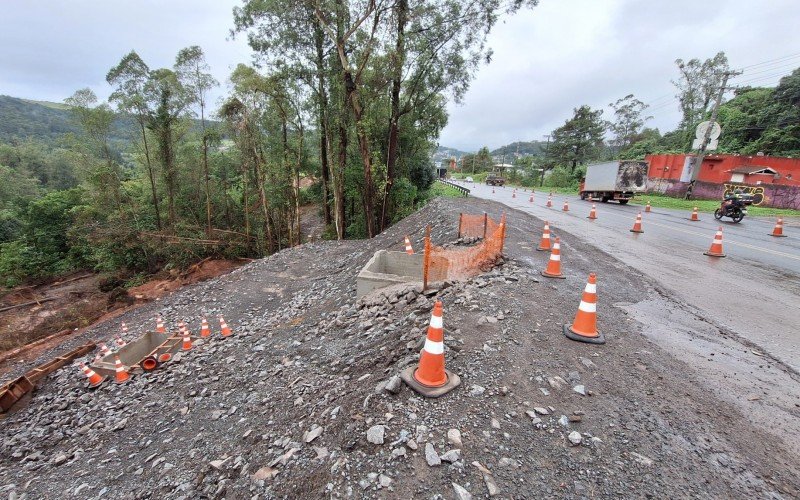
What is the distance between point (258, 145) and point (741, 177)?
1263 inches

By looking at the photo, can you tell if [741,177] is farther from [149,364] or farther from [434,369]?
[149,364]

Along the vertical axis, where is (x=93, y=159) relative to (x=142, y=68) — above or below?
below

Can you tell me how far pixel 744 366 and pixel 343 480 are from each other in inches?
160

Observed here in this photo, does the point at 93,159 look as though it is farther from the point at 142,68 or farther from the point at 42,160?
the point at 42,160

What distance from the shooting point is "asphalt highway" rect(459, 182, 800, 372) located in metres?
4.37

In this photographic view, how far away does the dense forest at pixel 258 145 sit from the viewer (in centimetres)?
1334

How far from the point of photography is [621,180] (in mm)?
20719

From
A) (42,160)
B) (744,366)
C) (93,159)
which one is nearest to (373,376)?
(744,366)

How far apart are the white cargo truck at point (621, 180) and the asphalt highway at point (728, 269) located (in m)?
8.59

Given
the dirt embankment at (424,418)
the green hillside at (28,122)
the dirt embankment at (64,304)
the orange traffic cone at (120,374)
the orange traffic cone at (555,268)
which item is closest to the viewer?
the dirt embankment at (424,418)

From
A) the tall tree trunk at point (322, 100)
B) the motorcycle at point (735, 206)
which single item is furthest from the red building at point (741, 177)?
the tall tree trunk at point (322, 100)

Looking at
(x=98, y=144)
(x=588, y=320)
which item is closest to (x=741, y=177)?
(x=588, y=320)

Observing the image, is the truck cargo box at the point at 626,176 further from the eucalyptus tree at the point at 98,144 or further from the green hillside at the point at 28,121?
the green hillside at the point at 28,121

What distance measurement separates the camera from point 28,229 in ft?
77.9
